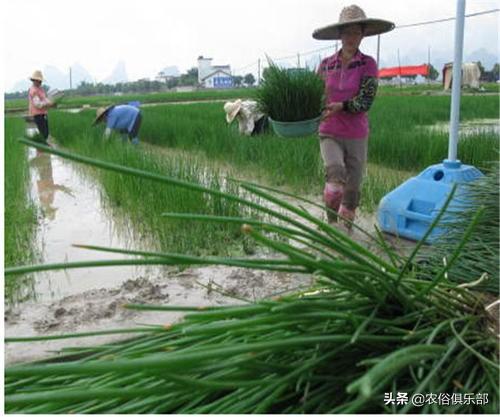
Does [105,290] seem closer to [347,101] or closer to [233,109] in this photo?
[347,101]

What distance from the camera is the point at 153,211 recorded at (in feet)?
11.7

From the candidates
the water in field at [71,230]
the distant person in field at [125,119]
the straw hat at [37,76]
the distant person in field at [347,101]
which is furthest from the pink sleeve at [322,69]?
the straw hat at [37,76]

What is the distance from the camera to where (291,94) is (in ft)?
9.10

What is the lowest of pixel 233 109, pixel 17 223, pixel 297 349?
pixel 17 223

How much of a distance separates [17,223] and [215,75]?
38.6 m

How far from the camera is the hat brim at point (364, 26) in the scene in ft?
8.85

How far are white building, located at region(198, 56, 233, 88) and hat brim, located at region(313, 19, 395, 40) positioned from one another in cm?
3694

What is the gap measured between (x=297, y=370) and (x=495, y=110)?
10.1m

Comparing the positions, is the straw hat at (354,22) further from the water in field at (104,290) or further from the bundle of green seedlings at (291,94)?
the water in field at (104,290)

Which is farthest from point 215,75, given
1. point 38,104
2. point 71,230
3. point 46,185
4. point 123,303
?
point 123,303

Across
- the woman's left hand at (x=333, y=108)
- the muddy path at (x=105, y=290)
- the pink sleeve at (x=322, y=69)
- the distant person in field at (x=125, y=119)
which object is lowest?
the muddy path at (x=105, y=290)

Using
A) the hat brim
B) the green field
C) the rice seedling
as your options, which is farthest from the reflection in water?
the green field

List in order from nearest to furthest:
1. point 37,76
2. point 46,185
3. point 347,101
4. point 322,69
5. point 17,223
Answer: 1. point 347,101
2. point 322,69
3. point 17,223
4. point 46,185
5. point 37,76

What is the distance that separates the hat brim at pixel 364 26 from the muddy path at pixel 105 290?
3.35ft
